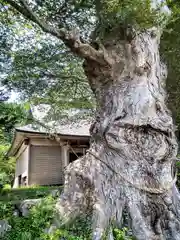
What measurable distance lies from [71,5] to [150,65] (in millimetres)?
2094

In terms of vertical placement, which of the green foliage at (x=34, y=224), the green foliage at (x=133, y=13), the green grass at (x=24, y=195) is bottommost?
the green foliage at (x=34, y=224)

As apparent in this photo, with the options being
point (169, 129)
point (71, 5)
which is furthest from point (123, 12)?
point (169, 129)

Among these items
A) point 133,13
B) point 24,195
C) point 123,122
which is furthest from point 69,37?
point 24,195

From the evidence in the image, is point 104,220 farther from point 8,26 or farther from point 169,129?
point 8,26

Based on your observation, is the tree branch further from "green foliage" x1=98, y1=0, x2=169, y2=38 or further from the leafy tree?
"green foliage" x1=98, y1=0, x2=169, y2=38

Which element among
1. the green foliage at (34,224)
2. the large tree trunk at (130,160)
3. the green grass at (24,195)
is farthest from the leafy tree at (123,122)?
the green grass at (24,195)

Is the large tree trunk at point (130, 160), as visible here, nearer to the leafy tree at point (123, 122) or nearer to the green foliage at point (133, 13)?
the leafy tree at point (123, 122)

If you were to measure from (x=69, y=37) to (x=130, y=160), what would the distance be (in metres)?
2.23

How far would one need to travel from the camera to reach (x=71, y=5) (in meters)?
4.83

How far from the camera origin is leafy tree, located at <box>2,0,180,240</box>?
10.2 ft

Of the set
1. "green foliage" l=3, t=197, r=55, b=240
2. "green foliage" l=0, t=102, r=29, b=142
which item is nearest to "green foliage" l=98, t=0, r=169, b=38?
"green foliage" l=0, t=102, r=29, b=142

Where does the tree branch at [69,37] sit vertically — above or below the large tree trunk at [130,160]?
above

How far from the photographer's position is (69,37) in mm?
3869

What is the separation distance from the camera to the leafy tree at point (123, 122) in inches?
123
